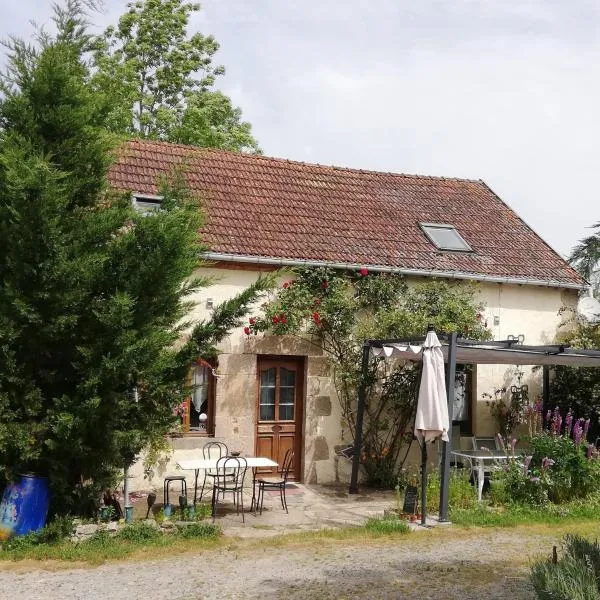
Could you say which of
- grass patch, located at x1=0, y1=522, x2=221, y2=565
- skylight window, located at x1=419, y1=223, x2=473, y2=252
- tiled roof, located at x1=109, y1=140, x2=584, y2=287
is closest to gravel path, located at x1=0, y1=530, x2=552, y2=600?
grass patch, located at x1=0, y1=522, x2=221, y2=565

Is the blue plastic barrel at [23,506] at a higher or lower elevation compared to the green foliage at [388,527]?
higher

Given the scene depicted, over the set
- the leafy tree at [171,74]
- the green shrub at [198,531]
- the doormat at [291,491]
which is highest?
the leafy tree at [171,74]

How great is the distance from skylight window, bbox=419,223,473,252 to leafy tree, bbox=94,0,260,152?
10.4 meters

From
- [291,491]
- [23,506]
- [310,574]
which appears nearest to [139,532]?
[23,506]

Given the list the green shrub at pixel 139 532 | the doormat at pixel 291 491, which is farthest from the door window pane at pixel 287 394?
the green shrub at pixel 139 532

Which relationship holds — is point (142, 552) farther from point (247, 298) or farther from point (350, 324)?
point (350, 324)

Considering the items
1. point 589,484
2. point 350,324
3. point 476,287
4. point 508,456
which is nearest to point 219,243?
point 350,324

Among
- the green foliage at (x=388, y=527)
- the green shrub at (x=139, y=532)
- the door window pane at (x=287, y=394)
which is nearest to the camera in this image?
the green shrub at (x=139, y=532)

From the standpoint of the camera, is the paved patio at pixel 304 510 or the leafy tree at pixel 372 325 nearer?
the paved patio at pixel 304 510

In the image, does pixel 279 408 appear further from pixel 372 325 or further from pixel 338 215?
pixel 338 215

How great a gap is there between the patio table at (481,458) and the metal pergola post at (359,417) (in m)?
1.49

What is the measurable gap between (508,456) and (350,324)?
10.5ft

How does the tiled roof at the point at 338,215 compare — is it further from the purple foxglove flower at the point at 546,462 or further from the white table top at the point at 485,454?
the purple foxglove flower at the point at 546,462

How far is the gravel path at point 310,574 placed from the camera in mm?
6910
